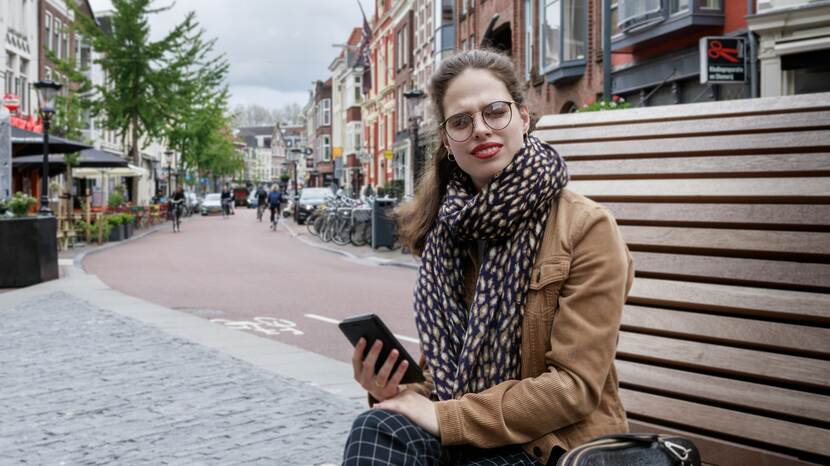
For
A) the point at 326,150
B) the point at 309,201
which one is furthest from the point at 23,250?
the point at 326,150

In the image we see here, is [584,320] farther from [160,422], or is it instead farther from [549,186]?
[160,422]

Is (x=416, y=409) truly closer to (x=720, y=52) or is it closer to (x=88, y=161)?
(x=720, y=52)

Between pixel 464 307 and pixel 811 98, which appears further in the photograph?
pixel 811 98

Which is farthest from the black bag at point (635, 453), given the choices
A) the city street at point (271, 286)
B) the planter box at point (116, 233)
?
the planter box at point (116, 233)

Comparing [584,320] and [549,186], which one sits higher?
[549,186]

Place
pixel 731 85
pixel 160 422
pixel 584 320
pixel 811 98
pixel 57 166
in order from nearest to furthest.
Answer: pixel 584 320 < pixel 811 98 < pixel 160 422 < pixel 731 85 < pixel 57 166

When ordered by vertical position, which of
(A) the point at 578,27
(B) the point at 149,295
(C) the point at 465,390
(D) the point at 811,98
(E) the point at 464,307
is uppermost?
(A) the point at 578,27

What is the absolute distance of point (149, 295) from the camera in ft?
44.1

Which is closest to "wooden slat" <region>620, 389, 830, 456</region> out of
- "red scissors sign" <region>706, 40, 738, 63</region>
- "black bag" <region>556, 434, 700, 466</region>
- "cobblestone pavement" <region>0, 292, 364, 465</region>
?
"black bag" <region>556, 434, 700, 466</region>

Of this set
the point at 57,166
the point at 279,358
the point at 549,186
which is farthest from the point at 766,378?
the point at 57,166

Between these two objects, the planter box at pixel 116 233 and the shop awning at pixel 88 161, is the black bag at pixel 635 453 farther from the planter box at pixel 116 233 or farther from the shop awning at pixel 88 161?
the planter box at pixel 116 233

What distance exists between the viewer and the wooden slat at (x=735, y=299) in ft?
7.84

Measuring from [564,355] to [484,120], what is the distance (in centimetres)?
68

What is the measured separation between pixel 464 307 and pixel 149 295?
38.4ft
